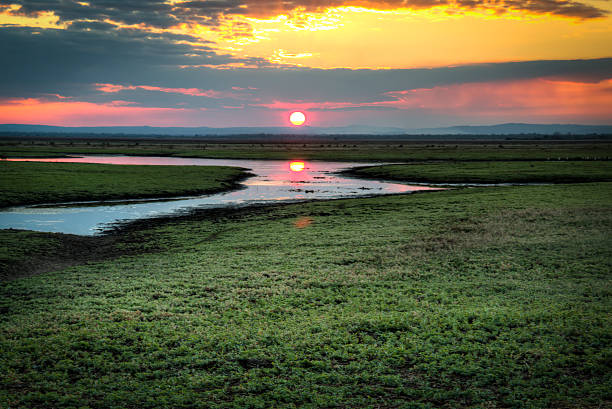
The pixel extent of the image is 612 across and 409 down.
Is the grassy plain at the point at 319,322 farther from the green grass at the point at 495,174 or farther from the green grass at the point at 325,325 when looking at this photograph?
the green grass at the point at 495,174

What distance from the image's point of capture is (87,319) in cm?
1414

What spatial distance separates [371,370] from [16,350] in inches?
368

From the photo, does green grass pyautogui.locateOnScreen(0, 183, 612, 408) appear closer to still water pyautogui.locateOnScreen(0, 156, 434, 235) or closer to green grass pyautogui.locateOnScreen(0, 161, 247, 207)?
still water pyautogui.locateOnScreen(0, 156, 434, 235)

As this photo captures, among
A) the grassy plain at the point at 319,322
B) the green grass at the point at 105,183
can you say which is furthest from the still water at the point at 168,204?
the grassy plain at the point at 319,322

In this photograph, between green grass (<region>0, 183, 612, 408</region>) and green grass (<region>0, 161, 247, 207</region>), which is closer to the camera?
green grass (<region>0, 183, 612, 408</region>)

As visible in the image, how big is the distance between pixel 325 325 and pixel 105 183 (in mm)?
48419

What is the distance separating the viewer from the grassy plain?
10000 mm

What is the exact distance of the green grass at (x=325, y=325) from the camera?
9977 mm

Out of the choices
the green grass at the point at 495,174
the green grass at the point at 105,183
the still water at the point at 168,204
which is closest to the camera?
the still water at the point at 168,204

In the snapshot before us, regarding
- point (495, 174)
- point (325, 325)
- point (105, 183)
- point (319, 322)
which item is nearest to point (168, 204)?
point (105, 183)

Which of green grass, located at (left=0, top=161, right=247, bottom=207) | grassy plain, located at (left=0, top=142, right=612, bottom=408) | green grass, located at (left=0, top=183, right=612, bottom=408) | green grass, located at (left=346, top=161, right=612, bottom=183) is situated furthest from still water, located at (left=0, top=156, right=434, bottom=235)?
green grass, located at (left=0, top=183, right=612, bottom=408)

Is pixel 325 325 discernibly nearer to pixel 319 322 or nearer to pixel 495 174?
pixel 319 322

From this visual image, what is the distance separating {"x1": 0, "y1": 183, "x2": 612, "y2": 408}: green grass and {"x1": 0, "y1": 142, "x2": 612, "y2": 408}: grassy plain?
53mm

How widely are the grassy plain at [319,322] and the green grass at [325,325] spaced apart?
0.05 m
